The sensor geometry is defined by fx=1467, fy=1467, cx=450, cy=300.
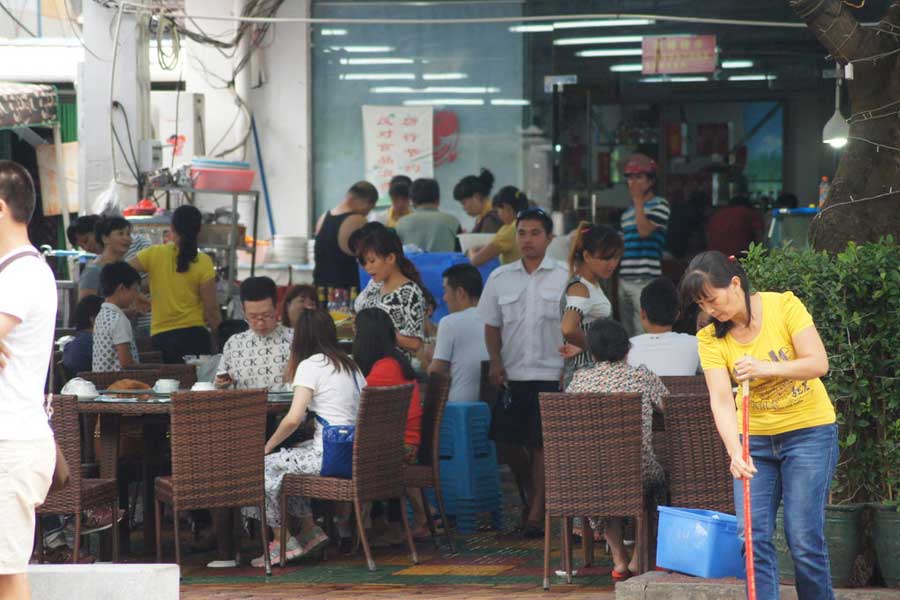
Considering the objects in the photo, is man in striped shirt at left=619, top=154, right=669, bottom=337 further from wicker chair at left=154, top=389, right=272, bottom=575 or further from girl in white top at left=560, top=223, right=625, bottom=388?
wicker chair at left=154, top=389, right=272, bottom=575

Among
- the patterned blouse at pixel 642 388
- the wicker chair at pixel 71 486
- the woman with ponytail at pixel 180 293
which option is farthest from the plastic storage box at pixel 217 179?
the patterned blouse at pixel 642 388

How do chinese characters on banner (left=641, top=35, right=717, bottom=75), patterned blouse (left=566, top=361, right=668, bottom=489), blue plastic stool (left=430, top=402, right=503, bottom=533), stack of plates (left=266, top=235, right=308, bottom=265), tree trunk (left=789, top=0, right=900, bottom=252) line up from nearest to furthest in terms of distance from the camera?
tree trunk (left=789, top=0, right=900, bottom=252), patterned blouse (left=566, top=361, right=668, bottom=489), blue plastic stool (left=430, top=402, right=503, bottom=533), stack of plates (left=266, top=235, right=308, bottom=265), chinese characters on banner (left=641, top=35, right=717, bottom=75)

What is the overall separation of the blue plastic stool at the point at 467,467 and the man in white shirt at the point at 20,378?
4577 mm

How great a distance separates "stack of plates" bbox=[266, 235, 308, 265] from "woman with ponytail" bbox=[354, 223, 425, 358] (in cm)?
573

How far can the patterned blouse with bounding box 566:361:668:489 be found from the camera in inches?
285

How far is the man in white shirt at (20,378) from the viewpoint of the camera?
435cm

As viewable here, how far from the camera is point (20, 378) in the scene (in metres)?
4.38

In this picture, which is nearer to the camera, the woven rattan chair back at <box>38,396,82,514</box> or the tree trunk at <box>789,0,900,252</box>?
the tree trunk at <box>789,0,900,252</box>

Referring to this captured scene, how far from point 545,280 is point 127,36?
21.0ft

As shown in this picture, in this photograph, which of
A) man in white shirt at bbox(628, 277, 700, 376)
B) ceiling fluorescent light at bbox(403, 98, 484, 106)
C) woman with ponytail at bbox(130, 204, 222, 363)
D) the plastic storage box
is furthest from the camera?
ceiling fluorescent light at bbox(403, 98, 484, 106)

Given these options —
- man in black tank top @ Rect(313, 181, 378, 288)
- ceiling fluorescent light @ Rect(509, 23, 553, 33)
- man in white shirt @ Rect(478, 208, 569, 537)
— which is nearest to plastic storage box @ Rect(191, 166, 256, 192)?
man in black tank top @ Rect(313, 181, 378, 288)

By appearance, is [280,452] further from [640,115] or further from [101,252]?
[640,115]

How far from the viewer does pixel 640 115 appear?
16047 mm

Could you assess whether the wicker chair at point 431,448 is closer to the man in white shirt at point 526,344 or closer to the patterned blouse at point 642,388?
the man in white shirt at point 526,344
